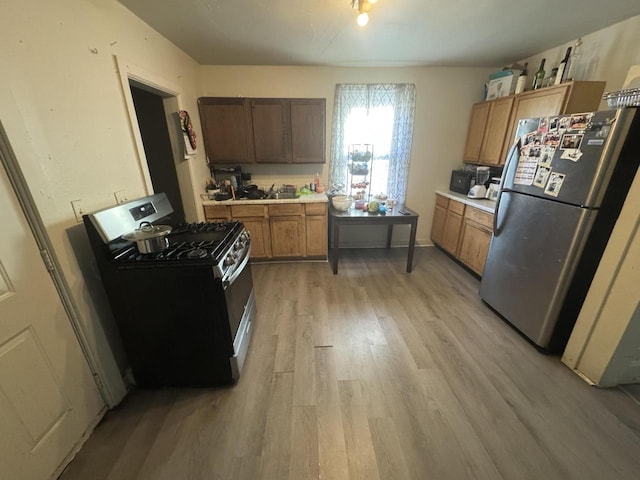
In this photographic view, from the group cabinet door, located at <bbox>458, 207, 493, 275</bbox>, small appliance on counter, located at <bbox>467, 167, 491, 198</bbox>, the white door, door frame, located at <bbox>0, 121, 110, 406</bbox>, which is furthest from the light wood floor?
small appliance on counter, located at <bbox>467, 167, 491, 198</bbox>

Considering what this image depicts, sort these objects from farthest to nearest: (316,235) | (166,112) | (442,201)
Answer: (442,201) → (316,235) → (166,112)

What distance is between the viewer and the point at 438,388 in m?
1.64

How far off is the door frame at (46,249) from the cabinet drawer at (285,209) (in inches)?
82.8

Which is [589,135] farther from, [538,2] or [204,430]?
[204,430]

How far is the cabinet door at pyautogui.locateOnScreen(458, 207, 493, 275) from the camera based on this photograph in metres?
2.76

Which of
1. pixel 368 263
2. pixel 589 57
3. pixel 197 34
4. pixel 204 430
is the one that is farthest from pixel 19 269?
pixel 589 57

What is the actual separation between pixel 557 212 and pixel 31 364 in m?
3.12

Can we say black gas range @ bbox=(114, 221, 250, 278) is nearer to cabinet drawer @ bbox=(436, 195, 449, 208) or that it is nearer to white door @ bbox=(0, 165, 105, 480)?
white door @ bbox=(0, 165, 105, 480)

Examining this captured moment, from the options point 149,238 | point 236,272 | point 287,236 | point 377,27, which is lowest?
point 287,236

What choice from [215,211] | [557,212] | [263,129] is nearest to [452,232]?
[557,212]

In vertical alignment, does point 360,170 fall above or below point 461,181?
above

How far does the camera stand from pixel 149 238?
56.5 inches

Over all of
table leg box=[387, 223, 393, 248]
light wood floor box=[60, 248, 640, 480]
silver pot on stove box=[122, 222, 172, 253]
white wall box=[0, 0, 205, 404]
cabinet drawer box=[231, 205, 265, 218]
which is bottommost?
light wood floor box=[60, 248, 640, 480]

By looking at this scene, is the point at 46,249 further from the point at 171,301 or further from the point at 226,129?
the point at 226,129
